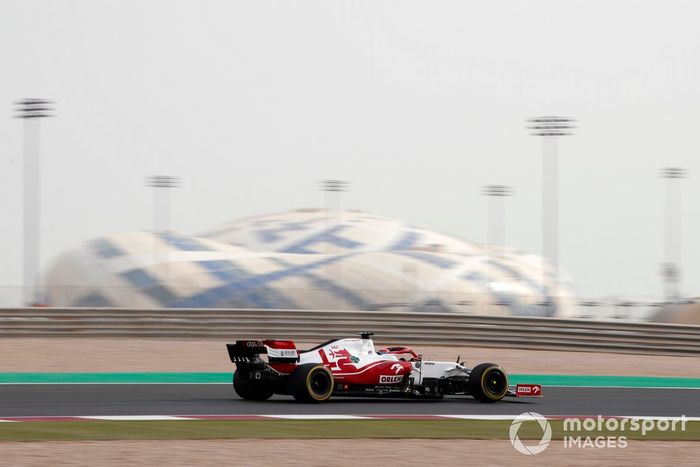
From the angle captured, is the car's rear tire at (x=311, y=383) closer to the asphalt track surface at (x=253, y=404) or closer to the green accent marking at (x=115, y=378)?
the asphalt track surface at (x=253, y=404)

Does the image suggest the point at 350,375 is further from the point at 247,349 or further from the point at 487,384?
the point at 487,384

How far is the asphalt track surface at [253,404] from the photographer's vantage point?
1437 centimetres

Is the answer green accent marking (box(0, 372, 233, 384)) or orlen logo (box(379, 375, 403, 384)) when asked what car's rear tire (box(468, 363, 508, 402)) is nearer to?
orlen logo (box(379, 375, 403, 384))

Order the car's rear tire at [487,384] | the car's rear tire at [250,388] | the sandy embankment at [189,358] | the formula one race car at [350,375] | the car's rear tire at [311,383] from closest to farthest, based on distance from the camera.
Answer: the car's rear tire at [311,383] → the formula one race car at [350,375] → the car's rear tire at [250,388] → the car's rear tire at [487,384] → the sandy embankment at [189,358]

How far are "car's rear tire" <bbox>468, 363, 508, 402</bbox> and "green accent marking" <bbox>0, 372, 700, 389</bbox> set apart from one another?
5.05 meters

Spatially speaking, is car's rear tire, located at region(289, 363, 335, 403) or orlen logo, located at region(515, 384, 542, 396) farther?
orlen logo, located at region(515, 384, 542, 396)

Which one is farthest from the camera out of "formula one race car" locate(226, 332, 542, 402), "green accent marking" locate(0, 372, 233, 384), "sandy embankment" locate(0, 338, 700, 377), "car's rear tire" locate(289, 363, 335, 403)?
"sandy embankment" locate(0, 338, 700, 377)

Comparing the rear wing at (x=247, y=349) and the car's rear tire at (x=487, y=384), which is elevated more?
the rear wing at (x=247, y=349)

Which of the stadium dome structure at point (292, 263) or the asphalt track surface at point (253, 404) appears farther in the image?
the stadium dome structure at point (292, 263)

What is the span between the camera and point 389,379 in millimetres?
15633

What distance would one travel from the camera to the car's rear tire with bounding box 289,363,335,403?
14977mm

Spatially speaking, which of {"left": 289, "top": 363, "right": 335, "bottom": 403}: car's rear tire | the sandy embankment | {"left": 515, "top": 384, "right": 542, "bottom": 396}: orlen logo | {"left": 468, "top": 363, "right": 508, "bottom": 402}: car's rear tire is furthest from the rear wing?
the sandy embankment

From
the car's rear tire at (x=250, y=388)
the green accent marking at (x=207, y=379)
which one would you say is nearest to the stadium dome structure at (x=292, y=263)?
the green accent marking at (x=207, y=379)

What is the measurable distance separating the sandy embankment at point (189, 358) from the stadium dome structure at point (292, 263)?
33843 mm
